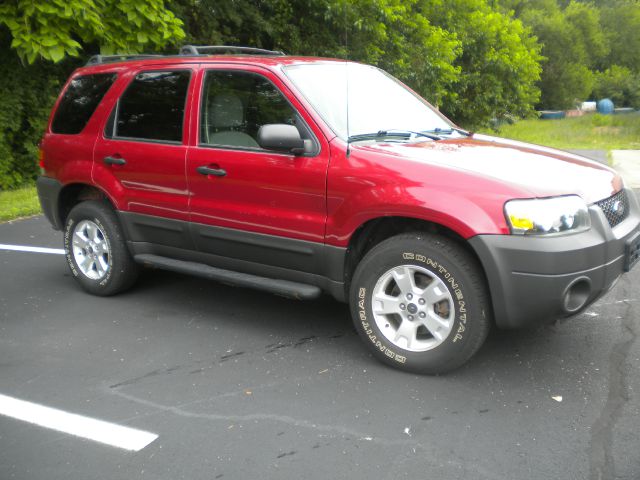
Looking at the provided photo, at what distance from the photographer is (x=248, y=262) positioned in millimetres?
4539

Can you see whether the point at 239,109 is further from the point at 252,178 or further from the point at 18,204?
the point at 18,204

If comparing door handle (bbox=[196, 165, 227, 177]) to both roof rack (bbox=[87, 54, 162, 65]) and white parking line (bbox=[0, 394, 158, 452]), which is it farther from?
white parking line (bbox=[0, 394, 158, 452])

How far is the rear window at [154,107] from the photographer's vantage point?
4809 mm

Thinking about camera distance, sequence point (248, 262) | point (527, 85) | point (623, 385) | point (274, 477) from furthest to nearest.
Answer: point (527, 85)
point (248, 262)
point (623, 385)
point (274, 477)

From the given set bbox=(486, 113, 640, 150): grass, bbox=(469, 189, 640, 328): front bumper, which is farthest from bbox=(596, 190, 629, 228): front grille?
bbox=(486, 113, 640, 150): grass

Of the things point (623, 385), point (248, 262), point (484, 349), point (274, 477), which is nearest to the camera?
point (274, 477)

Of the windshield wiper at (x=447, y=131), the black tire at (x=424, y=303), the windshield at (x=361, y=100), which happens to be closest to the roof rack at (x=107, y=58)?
the windshield at (x=361, y=100)

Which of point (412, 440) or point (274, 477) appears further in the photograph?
point (412, 440)

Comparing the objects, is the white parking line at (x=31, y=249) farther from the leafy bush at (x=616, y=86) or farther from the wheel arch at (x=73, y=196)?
the leafy bush at (x=616, y=86)

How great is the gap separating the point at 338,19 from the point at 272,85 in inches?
438

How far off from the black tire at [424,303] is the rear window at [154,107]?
1812 millimetres

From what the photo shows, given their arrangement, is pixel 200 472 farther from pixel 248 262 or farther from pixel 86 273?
pixel 86 273

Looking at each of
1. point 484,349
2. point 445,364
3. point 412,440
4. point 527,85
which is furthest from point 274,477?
point 527,85

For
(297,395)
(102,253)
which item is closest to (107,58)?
(102,253)
